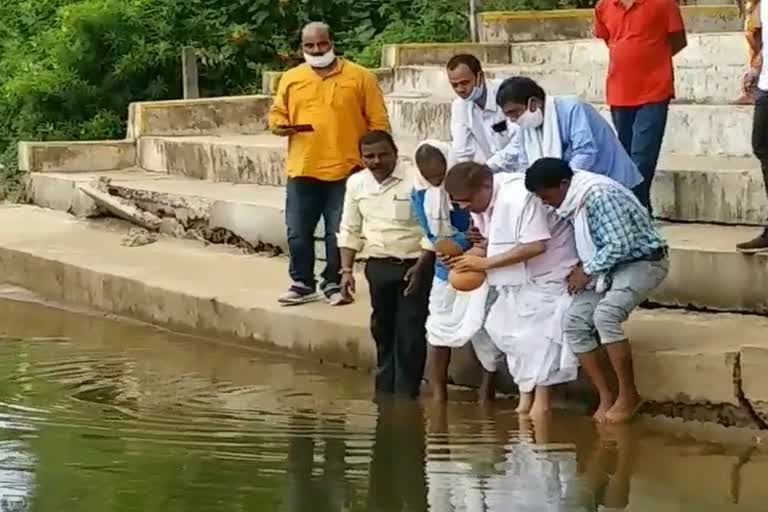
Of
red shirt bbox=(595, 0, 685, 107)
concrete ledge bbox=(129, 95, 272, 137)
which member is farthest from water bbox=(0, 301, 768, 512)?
concrete ledge bbox=(129, 95, 272, 137)

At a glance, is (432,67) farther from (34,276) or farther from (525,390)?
(525,390)

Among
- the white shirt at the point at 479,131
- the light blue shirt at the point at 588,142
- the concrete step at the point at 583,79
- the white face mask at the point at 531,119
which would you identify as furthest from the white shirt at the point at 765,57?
the concrete step at the point at 583,79

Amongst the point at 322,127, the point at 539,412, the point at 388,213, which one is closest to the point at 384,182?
the point at 388,213

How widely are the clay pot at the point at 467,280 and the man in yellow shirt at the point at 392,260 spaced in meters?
0.37

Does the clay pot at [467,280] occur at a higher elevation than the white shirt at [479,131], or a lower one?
lower

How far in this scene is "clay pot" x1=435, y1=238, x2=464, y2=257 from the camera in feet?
26.1

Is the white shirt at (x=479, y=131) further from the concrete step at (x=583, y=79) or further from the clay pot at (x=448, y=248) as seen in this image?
the concrete step at (x=583, y=79)

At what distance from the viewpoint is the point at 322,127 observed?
949cm

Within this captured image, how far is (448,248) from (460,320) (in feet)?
1.25

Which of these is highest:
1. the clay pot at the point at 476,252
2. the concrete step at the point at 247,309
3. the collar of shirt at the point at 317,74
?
the collar of shirt at the point at 317,74

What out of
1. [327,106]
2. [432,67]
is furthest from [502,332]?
[432,67]

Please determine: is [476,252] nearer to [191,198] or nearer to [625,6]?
[625,6]

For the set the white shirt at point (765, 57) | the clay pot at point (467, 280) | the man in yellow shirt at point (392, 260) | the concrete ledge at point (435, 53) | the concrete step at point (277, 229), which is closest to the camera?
the clay pot at point (467, 280)

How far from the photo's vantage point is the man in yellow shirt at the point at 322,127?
31.1ft
